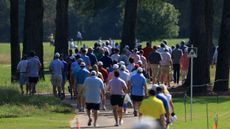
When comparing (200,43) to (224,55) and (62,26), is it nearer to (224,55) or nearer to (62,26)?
(224,55)

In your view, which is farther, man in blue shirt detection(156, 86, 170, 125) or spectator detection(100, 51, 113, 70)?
spectator detection(100, 51, 113, 70)

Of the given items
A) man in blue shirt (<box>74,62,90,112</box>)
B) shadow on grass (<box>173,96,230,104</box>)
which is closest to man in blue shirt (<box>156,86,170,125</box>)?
man in blue shirt (<box>74,62,90,112</box>)

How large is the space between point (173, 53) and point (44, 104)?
11.9m

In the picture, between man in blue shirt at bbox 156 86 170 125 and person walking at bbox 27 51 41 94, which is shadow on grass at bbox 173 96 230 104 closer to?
person walking at bbox 27 51 41 94

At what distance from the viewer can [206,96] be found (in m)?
34.4

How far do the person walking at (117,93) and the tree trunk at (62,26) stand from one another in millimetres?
23158

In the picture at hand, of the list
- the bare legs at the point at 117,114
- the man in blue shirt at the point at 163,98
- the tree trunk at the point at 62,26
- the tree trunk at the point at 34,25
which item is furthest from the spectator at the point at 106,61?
the tree trunk at the point at 62,26

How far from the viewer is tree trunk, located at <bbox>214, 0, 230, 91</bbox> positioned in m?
36.2

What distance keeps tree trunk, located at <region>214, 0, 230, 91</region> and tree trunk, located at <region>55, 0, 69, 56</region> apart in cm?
1345

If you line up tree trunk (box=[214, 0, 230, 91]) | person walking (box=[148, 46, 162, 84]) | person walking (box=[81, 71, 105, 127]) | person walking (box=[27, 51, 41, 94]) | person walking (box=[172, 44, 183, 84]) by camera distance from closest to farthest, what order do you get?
1. person walking (box=[81, 71, 105, 127])
2. person walking (box=[27, 51, 41, 94])
3. person walking (box=[148, 46, 162, 84])
4. tree trunk (box=[214, 0, 230, 91])
5. person walking (box=[172, 44, 183, 84])

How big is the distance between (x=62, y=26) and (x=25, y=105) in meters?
21.1

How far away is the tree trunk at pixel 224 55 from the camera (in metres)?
36.2

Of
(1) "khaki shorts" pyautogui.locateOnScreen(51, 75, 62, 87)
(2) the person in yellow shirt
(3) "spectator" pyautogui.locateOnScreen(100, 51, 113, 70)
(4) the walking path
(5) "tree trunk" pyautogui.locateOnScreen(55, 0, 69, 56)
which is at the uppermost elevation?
(5) "tree trunk" pyautogui.locateOnScreen(55, 0, 69, 56)

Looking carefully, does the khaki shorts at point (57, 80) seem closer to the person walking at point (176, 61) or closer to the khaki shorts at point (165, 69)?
the khaki shorts at point (165, 69)
